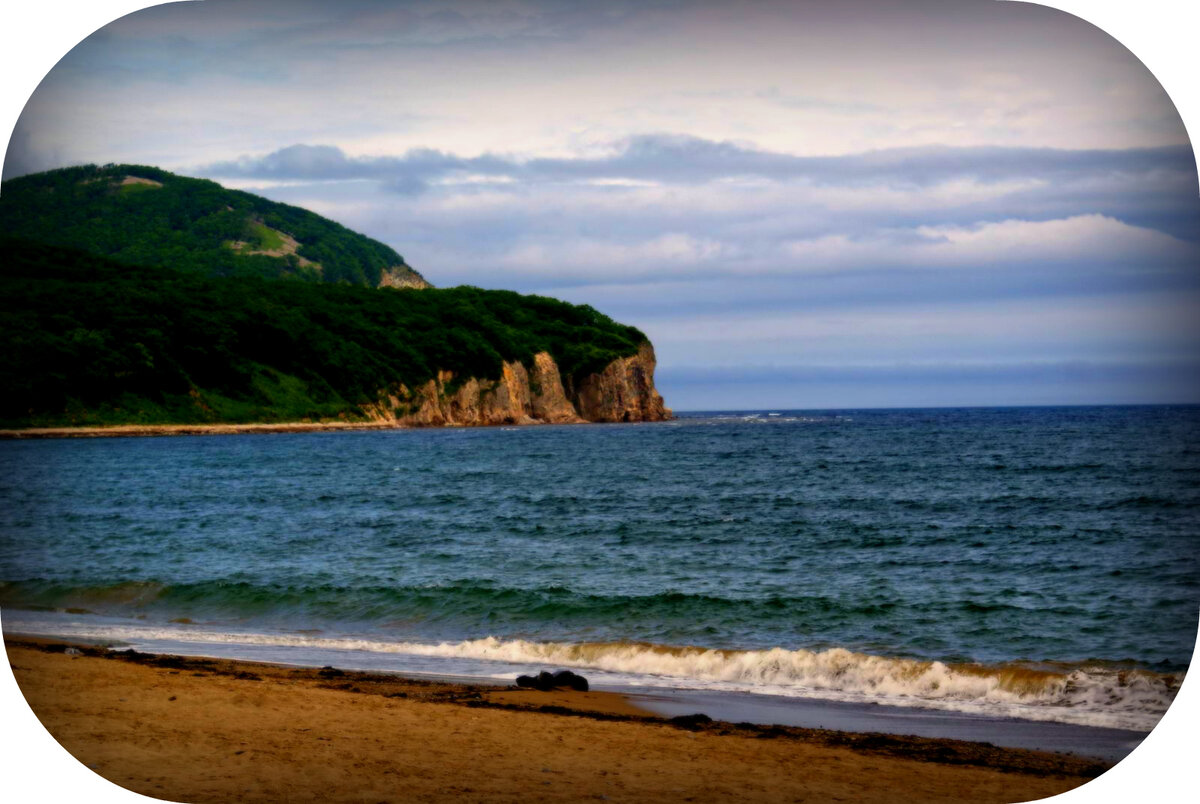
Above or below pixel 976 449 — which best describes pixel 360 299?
above

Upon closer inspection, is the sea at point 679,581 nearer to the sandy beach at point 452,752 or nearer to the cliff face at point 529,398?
the sandy beach at point 452,752

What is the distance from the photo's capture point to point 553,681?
9.54 meters

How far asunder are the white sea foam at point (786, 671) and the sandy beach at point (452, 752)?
5.93 feet

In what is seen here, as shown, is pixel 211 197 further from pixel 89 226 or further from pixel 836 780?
pixel 836 780

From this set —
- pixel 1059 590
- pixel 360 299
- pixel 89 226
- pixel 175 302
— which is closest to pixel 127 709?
pixel 1059 590

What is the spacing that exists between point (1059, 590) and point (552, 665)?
720 cm

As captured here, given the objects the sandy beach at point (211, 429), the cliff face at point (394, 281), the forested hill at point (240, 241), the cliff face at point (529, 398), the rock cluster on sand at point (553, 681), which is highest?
the forested hill at point (240, 241)

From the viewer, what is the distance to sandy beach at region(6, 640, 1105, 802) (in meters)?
5.54

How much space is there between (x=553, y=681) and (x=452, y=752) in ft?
10.7

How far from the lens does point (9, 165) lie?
624 cm

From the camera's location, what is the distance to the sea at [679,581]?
8.73 metres

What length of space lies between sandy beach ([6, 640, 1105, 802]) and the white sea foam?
1807mm

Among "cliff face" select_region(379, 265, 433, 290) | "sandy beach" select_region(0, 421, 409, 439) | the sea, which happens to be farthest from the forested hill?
the sea

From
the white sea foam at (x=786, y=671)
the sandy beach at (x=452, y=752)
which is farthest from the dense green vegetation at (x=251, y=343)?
the sandy beach at (x=452, y=752)
